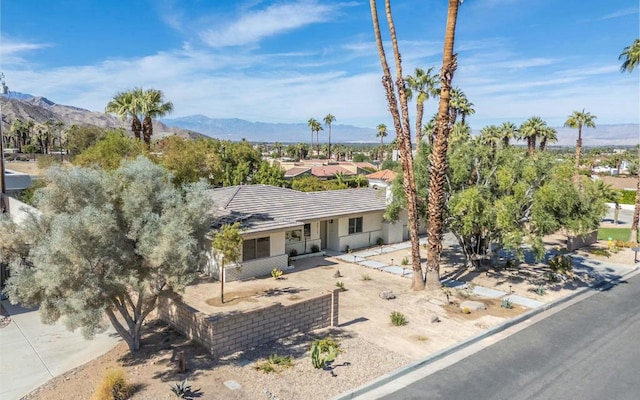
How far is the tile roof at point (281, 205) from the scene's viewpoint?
2353cm

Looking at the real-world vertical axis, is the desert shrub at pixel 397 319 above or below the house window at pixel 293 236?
below

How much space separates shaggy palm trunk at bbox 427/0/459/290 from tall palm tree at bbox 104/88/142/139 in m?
20.2

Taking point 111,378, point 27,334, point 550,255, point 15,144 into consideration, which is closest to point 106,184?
point 111,378

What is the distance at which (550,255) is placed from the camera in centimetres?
2805

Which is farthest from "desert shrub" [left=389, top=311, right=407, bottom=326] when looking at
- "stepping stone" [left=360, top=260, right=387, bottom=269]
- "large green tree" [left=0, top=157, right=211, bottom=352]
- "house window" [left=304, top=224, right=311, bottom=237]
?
"house window" [left=304, top=224, right=311, bottom=237]

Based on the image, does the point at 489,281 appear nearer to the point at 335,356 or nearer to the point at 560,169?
the point at 560,169

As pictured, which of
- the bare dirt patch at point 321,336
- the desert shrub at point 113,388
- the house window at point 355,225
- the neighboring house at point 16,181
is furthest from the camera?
the house window at point 355,225

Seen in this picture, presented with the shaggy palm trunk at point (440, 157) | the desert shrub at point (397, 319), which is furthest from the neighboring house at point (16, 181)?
the shaggy palm trunk at point (440, 157)

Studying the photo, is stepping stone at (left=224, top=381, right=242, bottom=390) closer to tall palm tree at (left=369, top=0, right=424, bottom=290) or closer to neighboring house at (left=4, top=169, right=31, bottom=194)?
tall palm tree at (left=369, top=0, right=424, bottom=290)

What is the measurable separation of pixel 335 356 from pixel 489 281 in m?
12.4

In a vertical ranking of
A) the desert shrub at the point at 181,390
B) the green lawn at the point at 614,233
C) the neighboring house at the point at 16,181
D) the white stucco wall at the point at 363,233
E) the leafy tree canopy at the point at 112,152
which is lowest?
the green lawn at the point at 614,233

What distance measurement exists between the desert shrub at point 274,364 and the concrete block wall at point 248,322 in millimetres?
1176

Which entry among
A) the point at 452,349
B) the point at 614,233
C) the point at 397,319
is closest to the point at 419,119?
the point at 397,319

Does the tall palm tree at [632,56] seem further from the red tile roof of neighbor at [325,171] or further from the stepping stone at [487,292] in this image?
the red tile roof of neighbor at [325,171]
